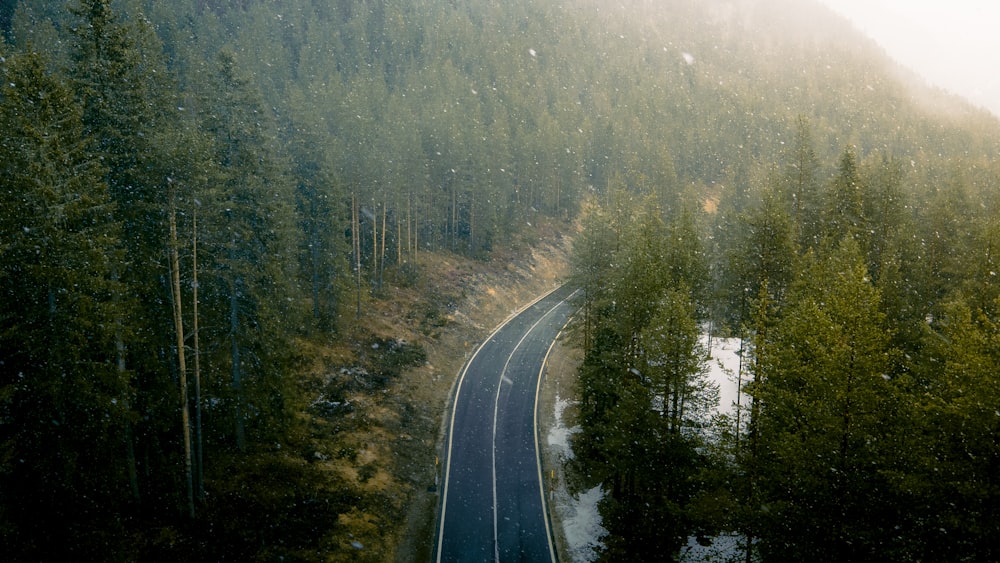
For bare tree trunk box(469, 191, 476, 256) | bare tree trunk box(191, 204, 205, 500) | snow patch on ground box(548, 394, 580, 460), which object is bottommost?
snow patch on ground box(548, 394, 580, 460)

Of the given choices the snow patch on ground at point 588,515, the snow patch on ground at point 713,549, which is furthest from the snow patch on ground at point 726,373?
the snow patch on ground at point 713,549

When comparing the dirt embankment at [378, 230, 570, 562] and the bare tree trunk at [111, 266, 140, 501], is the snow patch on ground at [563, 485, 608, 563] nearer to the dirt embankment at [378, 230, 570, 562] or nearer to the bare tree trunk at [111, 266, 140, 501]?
the dirt embankment at [378, 230, 570, 562]

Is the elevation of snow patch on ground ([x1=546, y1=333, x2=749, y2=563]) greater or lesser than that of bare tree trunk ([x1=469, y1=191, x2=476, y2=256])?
lesser

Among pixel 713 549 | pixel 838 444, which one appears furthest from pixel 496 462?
pixel 838 444

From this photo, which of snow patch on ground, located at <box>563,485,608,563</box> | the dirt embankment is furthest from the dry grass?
snow patch on ground, located at <box>563,485,608,563</box>

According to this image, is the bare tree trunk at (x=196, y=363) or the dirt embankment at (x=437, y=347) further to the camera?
the dirt embankment at (x=437, y=347)

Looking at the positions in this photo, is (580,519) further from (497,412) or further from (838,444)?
(838,444)

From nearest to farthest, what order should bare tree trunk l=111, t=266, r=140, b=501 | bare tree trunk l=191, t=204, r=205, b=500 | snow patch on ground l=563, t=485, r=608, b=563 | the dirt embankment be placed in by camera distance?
bare tree trunk l=111, t=266, r=140, b=501
bare tree trunk l=191, t=204, r=205, b=500
snow patch on ground l=563, t=485, r=608, b=563
the dirt embankment

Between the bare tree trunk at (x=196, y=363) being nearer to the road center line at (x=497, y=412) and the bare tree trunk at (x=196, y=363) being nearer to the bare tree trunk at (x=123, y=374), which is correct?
the bare tree trunk at (x=123, y=374)
